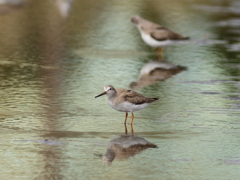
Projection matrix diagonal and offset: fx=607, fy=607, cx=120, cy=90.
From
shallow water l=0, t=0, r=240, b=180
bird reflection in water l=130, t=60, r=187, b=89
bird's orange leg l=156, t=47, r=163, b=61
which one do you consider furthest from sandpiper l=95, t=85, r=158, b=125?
bird's orange leg l=156, t=47, r=163, b=61

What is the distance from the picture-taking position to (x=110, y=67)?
1466cm

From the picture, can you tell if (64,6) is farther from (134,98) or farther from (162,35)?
(134,98)

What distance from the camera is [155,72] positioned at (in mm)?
14445

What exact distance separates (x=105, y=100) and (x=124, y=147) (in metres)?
3.20

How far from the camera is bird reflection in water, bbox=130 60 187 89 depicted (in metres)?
13.3

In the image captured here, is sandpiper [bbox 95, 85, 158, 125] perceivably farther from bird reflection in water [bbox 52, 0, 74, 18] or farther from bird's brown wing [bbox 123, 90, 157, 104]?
bird reflection in water [bbox 52, 0, 74, 18]

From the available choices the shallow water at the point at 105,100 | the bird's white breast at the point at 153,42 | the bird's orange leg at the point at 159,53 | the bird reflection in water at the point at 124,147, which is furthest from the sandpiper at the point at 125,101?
the bird's white breast at the point at 153,42

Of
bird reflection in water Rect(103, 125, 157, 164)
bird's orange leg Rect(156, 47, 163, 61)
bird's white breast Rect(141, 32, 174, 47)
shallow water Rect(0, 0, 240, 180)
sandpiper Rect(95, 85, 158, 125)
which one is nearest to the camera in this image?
shallow water Rect(0, 0, 240, 180)

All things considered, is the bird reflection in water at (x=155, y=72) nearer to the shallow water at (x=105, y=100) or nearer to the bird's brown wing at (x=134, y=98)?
the shallow water at (x=105, y=100)

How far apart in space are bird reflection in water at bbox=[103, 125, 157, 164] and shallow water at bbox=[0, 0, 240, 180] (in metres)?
0.02

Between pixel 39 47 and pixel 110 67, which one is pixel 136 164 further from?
pixel 39 47

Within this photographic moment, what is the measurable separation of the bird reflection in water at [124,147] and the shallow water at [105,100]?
0.05 feet

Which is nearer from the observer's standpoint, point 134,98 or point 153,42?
point 134,98

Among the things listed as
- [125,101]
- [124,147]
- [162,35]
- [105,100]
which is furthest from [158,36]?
[124,147]
